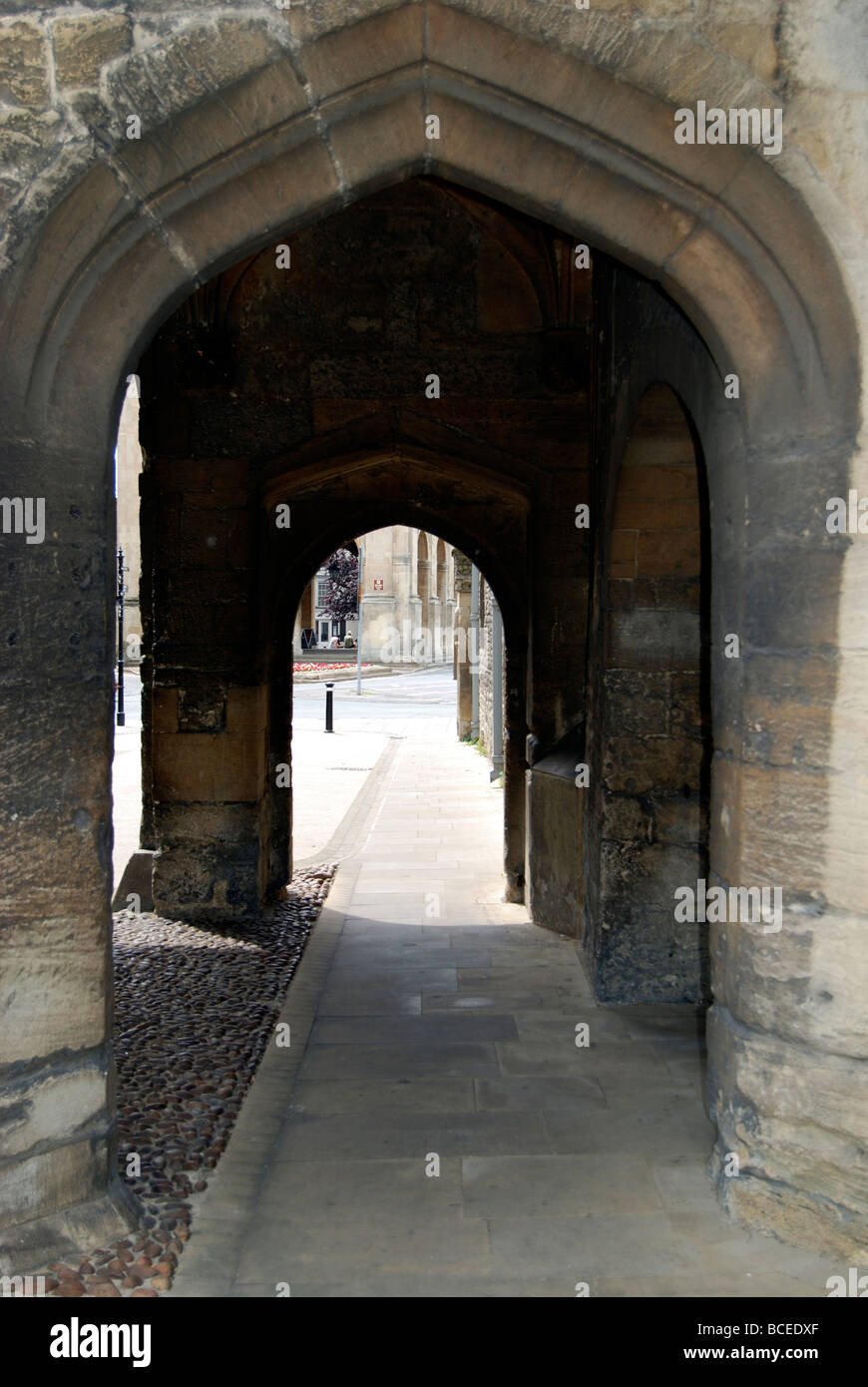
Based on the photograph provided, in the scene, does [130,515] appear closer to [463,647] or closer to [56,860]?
[463,647]

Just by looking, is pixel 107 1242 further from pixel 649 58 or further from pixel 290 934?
pixel 290 934

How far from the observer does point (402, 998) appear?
4.97 metres

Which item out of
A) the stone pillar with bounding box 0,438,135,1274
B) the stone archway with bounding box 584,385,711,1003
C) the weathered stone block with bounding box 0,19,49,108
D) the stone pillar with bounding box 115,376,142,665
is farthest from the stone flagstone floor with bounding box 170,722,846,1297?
the stone pillar with bounding box 115,376,142,665

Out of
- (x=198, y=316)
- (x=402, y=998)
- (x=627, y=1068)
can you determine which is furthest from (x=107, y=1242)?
(x=198, y=316)

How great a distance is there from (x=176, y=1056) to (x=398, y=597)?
3502 centimetres

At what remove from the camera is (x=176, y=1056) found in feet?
13.9

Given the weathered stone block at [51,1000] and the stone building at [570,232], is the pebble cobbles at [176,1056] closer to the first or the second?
the stone building at [570,232]

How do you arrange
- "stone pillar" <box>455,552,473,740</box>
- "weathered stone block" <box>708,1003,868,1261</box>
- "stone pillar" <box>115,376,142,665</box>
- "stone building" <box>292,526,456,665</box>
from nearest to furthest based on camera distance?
"weathered stone block" <box>708,1003,868,1261</box>, "stone pillar" <box>455,552,473,740</box>, "stone pillar" <box>115,376,142,665</box>, "stone building" <box>292,526,456,665</box>

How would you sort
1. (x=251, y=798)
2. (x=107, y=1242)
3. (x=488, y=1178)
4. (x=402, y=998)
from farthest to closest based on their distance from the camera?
(x=251, y=798), (x=402, y=998), (x=488, y=1178), (x=107, y=1242)

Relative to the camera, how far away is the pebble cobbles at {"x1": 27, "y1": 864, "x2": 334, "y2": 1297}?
2662 millimetres

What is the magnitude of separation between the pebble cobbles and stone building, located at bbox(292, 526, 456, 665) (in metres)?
28.9

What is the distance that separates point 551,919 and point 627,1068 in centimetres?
223

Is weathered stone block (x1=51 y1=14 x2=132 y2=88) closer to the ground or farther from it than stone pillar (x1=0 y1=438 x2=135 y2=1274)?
farther from it

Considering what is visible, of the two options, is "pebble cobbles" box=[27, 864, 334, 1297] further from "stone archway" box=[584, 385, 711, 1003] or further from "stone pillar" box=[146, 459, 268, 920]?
"stone archway" box=[584, 385, 711, 1003]
